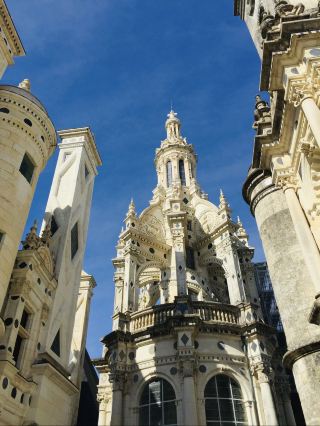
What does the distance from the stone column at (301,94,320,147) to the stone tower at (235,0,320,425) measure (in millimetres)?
23

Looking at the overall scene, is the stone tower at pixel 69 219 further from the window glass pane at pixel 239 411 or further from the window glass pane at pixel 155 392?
the window glass pane at pixel 239 411

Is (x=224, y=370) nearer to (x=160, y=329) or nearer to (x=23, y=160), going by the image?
(x=160, y=329)

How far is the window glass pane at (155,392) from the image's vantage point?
2022cm

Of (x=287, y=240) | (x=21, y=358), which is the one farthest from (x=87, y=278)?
(x=287, y=240)

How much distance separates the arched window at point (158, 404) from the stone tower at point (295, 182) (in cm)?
1196

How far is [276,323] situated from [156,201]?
50.9ft

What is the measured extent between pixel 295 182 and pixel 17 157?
11376 millimetres

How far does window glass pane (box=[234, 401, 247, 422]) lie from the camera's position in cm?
1956

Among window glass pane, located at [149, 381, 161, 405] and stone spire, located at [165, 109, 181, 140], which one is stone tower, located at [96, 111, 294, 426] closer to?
window glass pane, located at [149, 381, 161, 405]

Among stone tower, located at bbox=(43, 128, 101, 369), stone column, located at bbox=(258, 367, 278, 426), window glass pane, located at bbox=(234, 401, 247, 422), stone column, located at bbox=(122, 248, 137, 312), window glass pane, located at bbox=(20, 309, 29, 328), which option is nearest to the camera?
window glass pane, located at bbox=(20, 309, 29, 328)

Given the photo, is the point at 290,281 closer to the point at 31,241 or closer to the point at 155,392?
→ the point at 31,241

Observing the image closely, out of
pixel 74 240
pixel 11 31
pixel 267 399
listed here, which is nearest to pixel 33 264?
pixel 74 240

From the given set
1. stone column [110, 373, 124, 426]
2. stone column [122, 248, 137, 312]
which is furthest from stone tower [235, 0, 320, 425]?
stone column [122, 248, 137, 312]

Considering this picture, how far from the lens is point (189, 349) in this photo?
20.5 meters
